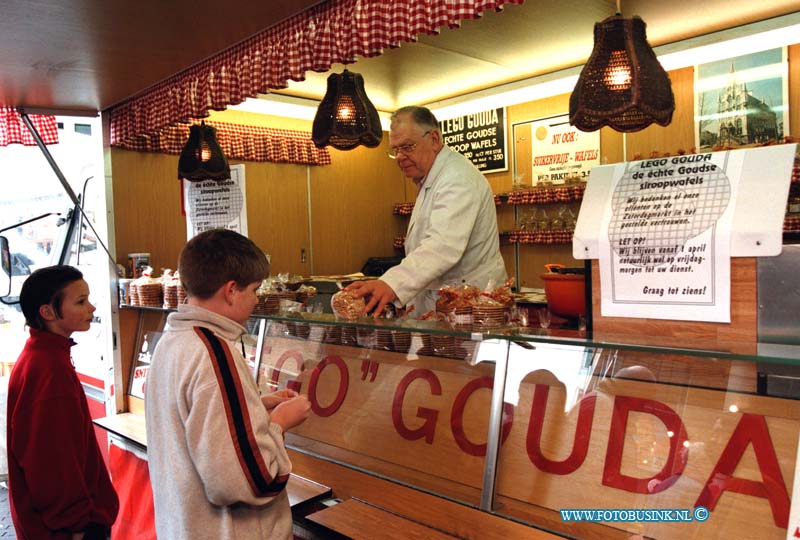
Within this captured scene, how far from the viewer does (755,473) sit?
1.58 m

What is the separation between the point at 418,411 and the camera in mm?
2400

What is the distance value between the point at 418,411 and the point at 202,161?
2796mm

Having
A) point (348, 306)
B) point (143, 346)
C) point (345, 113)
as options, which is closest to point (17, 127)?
point (143, 346)

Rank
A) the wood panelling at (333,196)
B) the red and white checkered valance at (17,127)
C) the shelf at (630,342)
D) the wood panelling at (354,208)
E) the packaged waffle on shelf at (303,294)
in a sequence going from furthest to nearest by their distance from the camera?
the wood panelling at (354,208) < the wood panelling at (333,196) < the red and white checkered valance at (17,127) < the packaged waffle on shelf at (303,294) < the shelf at (630,342)

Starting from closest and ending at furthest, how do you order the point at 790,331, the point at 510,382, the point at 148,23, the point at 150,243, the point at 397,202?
the point at 790,331
the point at 510,382
the point at 148,23
the point at 150,243
the point at 397,202

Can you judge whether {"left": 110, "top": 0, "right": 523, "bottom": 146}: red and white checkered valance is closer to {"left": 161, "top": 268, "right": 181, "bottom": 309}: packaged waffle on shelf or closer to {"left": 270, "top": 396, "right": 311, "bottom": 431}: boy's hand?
{"left": 161, "top": 268, "right": 181, "bottom": 309}: packaged waffle on shelf

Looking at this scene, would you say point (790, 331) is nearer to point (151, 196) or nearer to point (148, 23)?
point (148, 23)

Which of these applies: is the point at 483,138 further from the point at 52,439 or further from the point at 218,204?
the point at 52,439

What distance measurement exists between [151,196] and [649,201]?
4.75 metres

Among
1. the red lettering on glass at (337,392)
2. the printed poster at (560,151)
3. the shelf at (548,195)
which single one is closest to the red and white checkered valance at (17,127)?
the red lettering on glass at (337,392)

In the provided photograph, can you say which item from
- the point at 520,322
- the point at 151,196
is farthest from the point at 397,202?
the point at 520,322

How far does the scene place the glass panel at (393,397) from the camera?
220 cm

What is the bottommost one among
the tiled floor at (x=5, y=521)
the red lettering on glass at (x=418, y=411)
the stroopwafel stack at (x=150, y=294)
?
the tiled floor at (x=5, y=521)

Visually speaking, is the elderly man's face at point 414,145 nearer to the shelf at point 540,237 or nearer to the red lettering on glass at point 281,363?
the red lettering on glass at point 281,363
